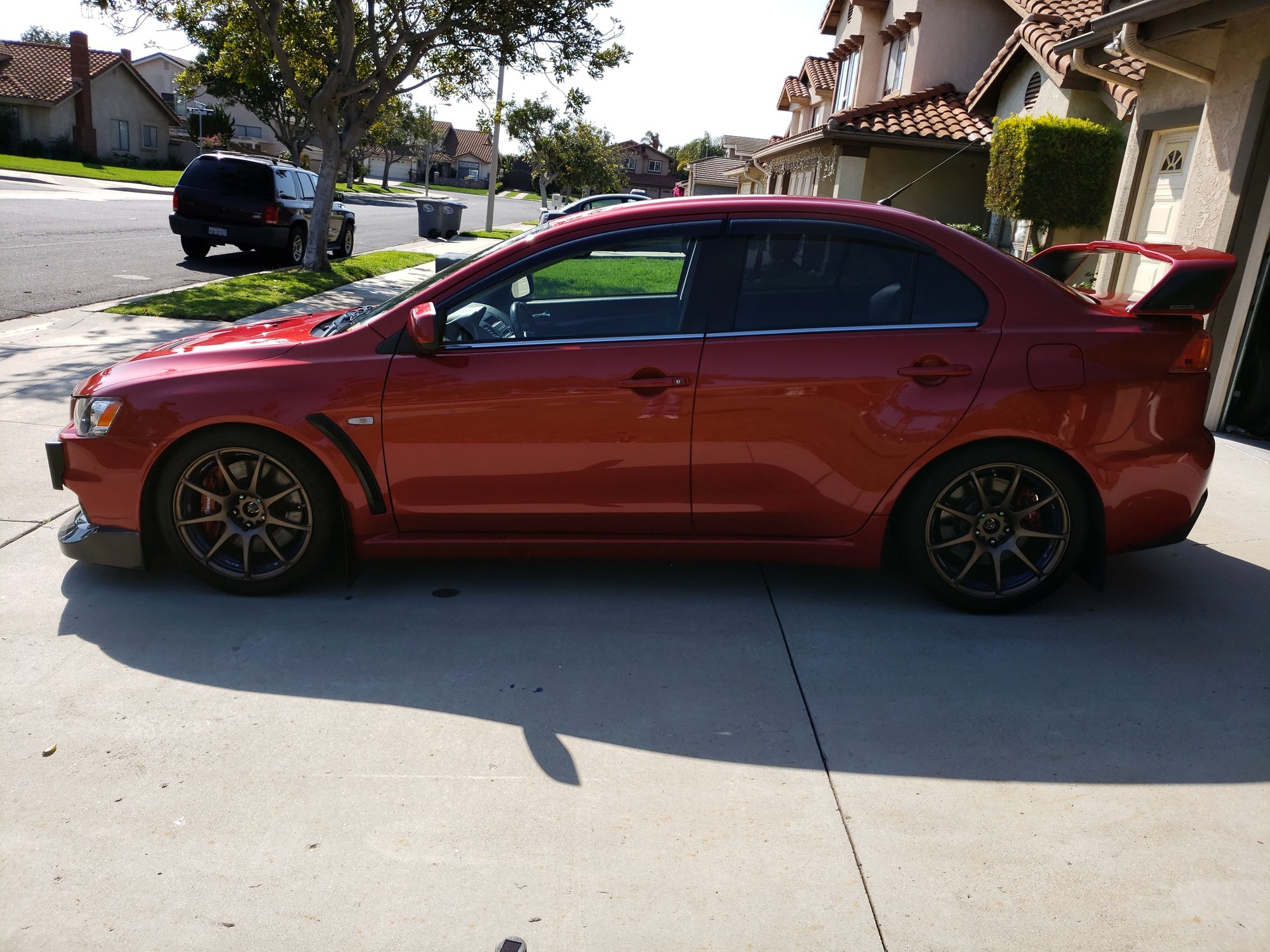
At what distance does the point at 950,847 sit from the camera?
2.82m

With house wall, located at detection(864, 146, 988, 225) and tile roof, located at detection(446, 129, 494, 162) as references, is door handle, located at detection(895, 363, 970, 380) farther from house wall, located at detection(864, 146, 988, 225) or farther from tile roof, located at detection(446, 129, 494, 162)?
tile roof, located at detection(446, 129, 494, 162)

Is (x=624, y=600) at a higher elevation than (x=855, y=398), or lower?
lower

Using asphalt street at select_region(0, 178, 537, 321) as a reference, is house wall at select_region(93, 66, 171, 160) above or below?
above

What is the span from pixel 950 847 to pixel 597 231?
8.67ft

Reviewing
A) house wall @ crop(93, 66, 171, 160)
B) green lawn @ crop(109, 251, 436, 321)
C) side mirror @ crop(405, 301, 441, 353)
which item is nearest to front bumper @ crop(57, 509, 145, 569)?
side mirror @ crop(405, 301, 441, 353)

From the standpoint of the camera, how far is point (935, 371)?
4059 millimetres

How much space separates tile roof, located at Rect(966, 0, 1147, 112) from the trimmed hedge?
0.59 meters

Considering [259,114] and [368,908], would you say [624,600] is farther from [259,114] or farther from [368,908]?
[259,114]

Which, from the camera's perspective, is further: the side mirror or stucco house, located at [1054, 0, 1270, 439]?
stucco house, located at [1054, 0, 1270, 439]

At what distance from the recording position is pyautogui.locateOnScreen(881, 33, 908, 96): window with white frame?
22.1m

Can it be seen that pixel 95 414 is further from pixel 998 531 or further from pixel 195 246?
pixel 195 246

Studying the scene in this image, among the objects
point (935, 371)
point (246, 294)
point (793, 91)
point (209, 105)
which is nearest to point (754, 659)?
point (935, 371)

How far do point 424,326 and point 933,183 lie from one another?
53.8 feet

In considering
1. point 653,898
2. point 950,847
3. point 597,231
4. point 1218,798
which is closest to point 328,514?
point 597,231
